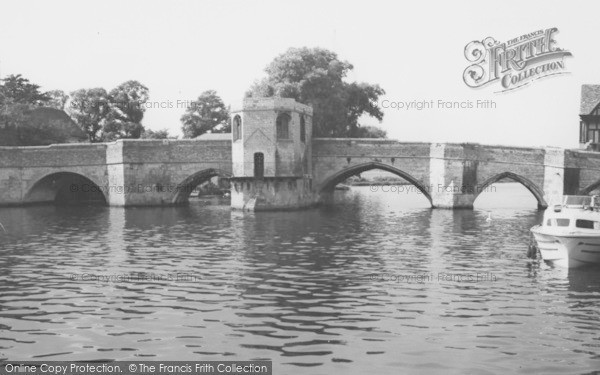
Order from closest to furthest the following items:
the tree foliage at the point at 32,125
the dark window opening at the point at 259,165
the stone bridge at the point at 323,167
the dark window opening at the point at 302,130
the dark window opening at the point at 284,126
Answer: the dark window opening at the point at 259,165 → the dark window opening at the point at 284,126 → the stone bridge at the point at 323,167 → the dark window opening at the point at 302,130 → the tree foliage at the point at 32,125

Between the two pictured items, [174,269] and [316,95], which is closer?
[174,269]

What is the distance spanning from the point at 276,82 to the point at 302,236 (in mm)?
36716

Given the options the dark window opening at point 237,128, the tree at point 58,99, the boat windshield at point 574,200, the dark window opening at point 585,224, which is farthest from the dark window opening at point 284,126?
the tree at point 58,99

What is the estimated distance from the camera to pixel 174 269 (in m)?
23.7

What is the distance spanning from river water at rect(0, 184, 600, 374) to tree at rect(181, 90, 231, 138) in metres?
51.7

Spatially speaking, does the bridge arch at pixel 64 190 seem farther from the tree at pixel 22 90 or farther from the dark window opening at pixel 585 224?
the dark window opening at pixel 585 224

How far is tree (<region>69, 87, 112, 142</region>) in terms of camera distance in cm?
7900

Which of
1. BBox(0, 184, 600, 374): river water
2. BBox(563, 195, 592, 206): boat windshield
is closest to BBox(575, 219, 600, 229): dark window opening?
BBox(563, 195, 592, 206): boat windshield

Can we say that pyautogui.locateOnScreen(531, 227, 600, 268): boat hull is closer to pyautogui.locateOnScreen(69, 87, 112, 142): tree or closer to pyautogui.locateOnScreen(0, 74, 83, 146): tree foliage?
pyautogui.locateOnScreen(0, 74, 83, 146): tree foliage

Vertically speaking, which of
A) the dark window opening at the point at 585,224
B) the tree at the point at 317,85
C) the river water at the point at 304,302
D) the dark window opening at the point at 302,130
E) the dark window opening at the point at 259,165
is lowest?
the river water at the point at 304,302

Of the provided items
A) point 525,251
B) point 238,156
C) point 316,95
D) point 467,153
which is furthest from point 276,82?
point 525,251

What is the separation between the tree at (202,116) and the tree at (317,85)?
578 inches

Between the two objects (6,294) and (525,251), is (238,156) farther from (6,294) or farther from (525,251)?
(6,294)

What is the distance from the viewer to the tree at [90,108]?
3110 inches
